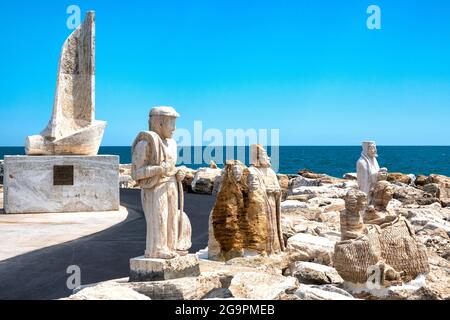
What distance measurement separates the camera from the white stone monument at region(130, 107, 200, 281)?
6.32 meters

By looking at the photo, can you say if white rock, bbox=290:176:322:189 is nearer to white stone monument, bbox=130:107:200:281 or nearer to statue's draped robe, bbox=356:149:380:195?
statue's draped robe, bbox=356:149:380:195

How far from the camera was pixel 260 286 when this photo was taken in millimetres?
6723

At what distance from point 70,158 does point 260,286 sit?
27.6 ft

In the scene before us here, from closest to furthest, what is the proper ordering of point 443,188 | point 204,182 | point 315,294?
point 315,294
point 204,182
point 443,188

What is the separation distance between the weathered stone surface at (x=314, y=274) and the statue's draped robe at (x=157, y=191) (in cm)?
241

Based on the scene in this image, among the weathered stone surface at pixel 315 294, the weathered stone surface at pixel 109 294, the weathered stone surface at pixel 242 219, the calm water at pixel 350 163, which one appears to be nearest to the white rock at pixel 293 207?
the weathered stone surface at pixel 242 219

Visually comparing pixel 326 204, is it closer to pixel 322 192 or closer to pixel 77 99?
pixel 322 192

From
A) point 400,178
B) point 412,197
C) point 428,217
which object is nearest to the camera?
point 428,217

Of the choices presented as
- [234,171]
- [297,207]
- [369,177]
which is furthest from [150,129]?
[297,207]

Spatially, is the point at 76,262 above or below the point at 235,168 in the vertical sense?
below

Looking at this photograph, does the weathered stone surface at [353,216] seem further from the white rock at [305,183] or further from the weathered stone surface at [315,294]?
the white rock at [305,183]

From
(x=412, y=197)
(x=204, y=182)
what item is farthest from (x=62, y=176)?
(x=412, y=197)
